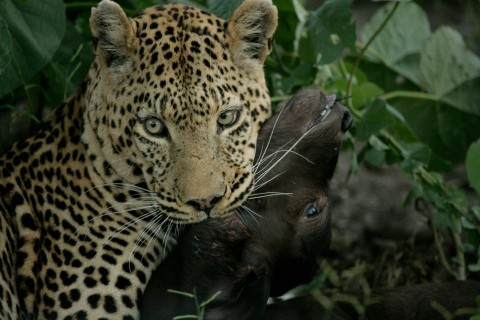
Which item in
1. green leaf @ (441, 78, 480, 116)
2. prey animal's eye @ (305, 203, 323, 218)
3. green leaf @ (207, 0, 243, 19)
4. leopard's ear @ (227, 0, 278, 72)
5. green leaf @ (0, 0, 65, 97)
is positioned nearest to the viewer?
leopard's ear @ (227, 0, 278, 72)

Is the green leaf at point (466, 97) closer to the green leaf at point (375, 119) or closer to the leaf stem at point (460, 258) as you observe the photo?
the leaf stem at point (460, 258)

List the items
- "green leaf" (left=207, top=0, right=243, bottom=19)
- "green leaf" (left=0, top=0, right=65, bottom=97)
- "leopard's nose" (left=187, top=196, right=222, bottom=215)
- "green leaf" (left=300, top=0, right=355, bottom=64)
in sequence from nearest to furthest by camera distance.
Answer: "leopard's nose" (left=187, top=196, right=222, bottom=215) < "green leaf" (left=207, top=0, right=243, bottom=19) < "green leaf" (left=0, top=0, right=65, bottom=97) < "green leaf" (left=300, top=0, right=355, bottom=64)

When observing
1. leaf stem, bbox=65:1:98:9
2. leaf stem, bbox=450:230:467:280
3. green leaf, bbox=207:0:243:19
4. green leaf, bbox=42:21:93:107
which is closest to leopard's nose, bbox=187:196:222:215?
green leaf, bbox=207:0:243:19

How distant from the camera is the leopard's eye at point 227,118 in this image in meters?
5.51

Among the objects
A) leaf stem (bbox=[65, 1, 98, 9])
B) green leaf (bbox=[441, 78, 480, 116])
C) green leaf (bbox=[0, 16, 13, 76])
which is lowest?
green leaf (bbox=[441, 78, 480, 116])

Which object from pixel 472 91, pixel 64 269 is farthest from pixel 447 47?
pixel 64 269

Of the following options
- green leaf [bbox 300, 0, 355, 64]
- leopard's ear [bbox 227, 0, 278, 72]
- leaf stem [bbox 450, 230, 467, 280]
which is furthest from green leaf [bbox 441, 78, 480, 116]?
leopard's ear [bbox 227, 0, 278, 72]

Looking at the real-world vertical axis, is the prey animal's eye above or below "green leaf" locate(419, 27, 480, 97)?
above

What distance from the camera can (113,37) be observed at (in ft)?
17.9

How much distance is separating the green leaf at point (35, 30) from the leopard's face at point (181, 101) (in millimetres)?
1025

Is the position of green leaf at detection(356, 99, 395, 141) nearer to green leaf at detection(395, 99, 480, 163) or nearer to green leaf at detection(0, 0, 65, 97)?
green leaf at detection(395, 99, 480, 163)

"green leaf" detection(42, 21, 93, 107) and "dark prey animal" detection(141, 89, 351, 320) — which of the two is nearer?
"dark prey animal" detection(141, 89, 351, 320)

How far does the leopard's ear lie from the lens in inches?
223

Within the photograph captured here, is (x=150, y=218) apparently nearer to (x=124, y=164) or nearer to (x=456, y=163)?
Result: (x=124, y=164)
